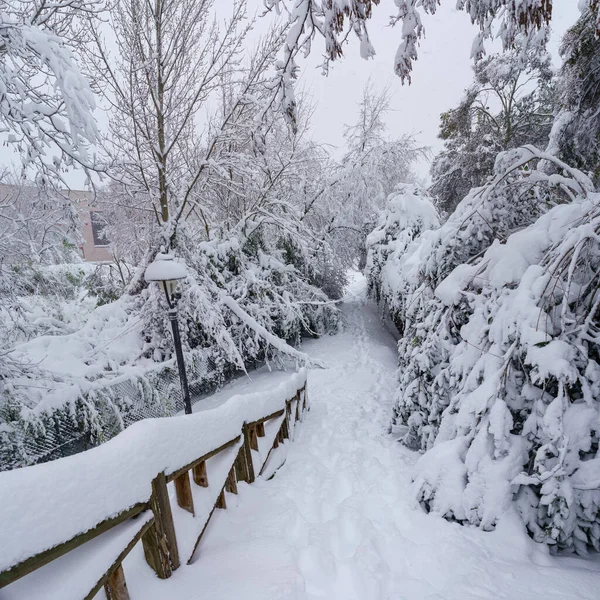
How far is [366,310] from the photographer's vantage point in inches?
673

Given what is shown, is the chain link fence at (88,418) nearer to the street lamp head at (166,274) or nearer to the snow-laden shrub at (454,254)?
the street lamp head at (166,274)

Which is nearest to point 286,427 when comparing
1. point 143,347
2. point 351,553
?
point 351,553

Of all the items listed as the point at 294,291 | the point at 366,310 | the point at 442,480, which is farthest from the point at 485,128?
the point at 442,480

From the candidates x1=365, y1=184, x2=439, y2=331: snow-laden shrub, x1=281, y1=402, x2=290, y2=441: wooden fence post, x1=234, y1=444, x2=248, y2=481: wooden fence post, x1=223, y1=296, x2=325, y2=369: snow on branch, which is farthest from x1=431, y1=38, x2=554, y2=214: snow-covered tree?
x1=234, y1=444, x2=248, y2=481: wooden fence post

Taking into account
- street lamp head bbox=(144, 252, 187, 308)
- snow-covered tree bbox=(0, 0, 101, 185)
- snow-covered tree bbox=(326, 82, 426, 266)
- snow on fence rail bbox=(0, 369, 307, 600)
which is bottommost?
snow on fence rail bbox=(0, 369, 307, 600)

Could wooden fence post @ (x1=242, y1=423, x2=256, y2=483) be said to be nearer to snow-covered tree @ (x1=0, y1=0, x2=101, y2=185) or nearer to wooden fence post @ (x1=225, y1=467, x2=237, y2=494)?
wooden fence post @ (x1=225, y1=467, x2=237, y2=494)

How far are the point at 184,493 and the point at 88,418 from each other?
432 cm

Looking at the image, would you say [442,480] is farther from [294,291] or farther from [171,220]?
[294,291]

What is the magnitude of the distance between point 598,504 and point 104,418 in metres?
6.52

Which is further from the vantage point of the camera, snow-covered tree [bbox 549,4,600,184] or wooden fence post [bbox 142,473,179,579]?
snow-covered tree [bbox 549,4,600,184]

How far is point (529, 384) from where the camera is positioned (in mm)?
2787

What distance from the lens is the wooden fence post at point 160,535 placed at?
5.89 ft

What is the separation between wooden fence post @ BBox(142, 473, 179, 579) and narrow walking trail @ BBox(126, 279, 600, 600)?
0.06 meters

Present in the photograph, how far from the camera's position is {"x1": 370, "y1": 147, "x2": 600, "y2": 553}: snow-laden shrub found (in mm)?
2508
